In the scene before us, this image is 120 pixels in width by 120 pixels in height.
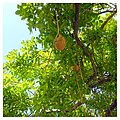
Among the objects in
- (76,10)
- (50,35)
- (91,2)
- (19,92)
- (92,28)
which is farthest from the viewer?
(19,92)

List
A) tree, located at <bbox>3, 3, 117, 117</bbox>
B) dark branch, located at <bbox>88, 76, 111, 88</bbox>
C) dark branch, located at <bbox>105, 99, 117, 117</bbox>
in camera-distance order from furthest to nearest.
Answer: dark branch, located at <bbox>88, 76, 111, 88</bbox> < dark branch, located at <bbox>105, 99, 117, 117</bbox> < tree, located at <bbox>3, 3, 117, 117</bbox>

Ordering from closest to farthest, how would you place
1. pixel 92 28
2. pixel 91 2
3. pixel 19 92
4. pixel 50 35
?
pixel 50 35, pixel 91 2, pixel 92 28, pixel 19 92

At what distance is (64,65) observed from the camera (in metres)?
3.05

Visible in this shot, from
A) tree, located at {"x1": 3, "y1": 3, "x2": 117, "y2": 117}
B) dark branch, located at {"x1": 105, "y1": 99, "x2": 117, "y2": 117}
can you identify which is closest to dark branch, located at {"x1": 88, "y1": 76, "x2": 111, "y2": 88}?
tree, located at {"x1": 3, "y1": 3, "x2": 117, "y2": 117}

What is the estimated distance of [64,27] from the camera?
2.71m

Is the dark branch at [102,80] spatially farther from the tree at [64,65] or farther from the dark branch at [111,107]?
the dark branch at [111,107]

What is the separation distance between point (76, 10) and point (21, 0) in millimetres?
448

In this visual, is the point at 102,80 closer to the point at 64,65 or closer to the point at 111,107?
the point at 111,107

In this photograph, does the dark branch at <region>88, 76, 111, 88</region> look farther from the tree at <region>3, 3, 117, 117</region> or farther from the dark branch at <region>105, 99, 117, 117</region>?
the dark branch at <region>105, 99, 117, 117</region>

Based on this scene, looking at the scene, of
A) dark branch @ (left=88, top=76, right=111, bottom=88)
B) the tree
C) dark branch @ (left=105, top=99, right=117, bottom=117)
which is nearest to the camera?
Answer: the tree

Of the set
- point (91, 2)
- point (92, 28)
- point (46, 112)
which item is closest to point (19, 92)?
point (46, 112)

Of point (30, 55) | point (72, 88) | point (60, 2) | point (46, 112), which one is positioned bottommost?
point (46, 112)

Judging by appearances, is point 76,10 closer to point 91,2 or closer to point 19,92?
point 91,2

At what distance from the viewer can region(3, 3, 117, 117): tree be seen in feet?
8.60
